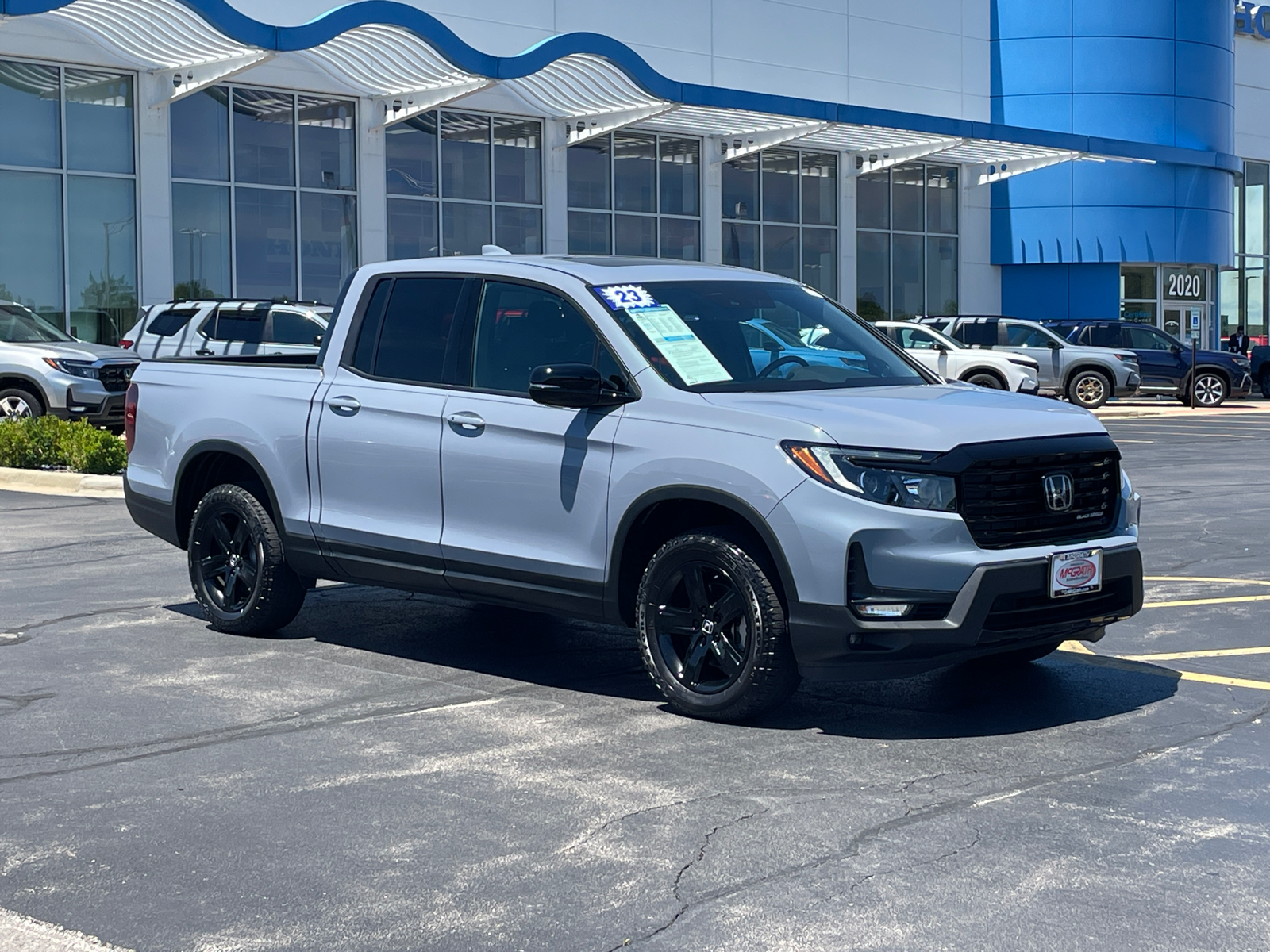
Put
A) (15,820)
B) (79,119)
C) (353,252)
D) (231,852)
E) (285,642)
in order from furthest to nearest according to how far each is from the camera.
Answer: (353,252) < (79,119) < (285,642) < (15,820) < (231,852)

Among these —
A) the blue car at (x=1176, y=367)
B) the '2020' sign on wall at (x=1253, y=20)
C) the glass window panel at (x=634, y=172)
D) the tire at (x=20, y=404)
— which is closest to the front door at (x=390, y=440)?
the tire at (x=20, y=404)

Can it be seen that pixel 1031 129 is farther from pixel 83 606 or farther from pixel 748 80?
pixel 83 606

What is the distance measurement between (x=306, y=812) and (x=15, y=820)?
36.5 inches

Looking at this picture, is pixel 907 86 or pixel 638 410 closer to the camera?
pixel 638 410

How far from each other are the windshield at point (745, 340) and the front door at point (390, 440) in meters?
1.00

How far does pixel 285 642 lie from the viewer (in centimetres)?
845

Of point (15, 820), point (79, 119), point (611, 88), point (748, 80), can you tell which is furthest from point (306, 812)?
point (748, 80)

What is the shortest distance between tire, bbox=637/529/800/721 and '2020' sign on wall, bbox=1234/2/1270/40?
4604 cm

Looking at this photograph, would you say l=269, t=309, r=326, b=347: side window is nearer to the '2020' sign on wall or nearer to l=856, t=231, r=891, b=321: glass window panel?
l=856, t=231, r=891, b=321: glass window panel

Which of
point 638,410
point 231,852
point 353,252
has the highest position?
point 353,252

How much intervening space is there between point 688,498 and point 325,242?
24.5 m

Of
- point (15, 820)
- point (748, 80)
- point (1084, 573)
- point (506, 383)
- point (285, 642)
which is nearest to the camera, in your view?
point (15, 820)

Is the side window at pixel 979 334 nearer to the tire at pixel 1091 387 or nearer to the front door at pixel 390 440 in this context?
the tire at pixel 1091 387

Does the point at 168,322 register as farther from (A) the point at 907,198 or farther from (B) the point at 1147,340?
(A) the point at 907,198
